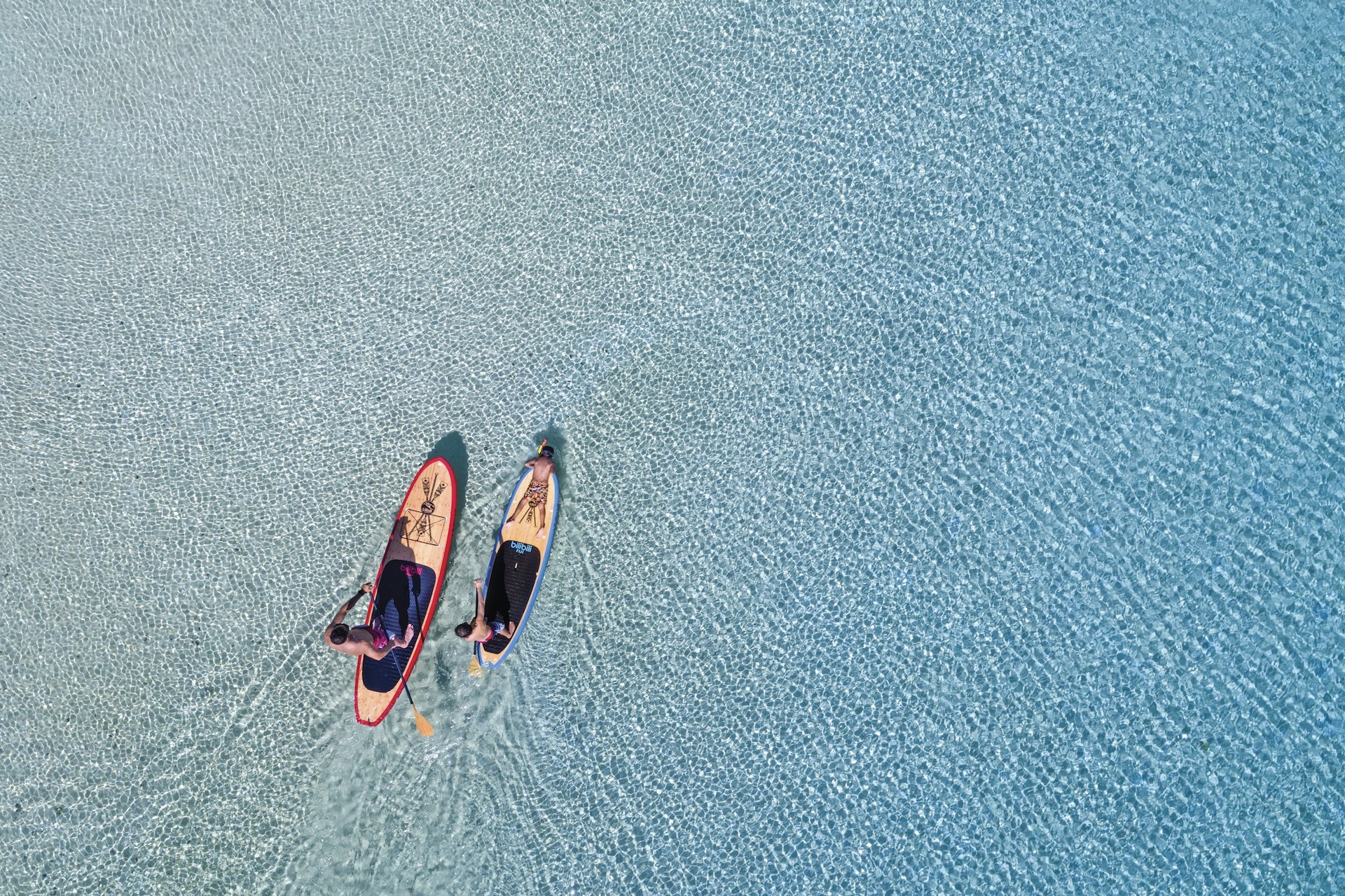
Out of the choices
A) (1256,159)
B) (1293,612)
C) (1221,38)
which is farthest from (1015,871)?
(1221,38)

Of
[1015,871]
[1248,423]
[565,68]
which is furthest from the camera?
[565,68]

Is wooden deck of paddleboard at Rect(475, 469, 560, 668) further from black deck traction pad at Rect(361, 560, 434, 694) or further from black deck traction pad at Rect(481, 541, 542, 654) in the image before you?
black deck traction pad at Rect(361, 560, 434, 694)

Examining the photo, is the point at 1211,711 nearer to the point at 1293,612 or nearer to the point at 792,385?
the point at 1293,612

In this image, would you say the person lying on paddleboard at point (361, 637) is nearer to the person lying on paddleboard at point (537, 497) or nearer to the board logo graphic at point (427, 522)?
the board logo graphic at point (427, 522)

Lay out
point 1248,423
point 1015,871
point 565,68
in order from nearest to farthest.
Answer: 1. point 1015,871
2. point 1248,423
3. point 565,68

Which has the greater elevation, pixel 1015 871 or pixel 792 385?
pixel 792 385

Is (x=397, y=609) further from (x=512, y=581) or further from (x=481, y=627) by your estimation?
(x=512, y=581)

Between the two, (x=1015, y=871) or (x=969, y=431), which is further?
(x=969, y=431)

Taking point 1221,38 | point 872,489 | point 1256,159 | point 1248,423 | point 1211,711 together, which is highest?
point 1221,38
